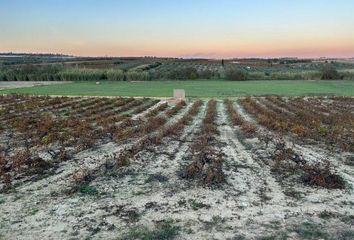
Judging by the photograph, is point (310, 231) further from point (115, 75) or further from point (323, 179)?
point (115, 75)

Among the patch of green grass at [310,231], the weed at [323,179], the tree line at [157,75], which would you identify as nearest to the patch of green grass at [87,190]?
the patch of green grass at [310,231]

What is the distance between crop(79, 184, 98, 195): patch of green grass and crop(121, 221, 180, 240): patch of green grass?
1864 mm

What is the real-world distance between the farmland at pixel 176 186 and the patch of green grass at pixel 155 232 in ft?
0.05

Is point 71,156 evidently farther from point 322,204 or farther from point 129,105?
point 129,105

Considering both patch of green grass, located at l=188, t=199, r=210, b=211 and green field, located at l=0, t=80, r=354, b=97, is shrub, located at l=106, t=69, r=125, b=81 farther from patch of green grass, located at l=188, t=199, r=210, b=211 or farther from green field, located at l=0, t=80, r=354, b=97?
patch of green grass, located at l=188, t=199, r=210, b=211

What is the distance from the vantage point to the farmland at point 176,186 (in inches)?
242

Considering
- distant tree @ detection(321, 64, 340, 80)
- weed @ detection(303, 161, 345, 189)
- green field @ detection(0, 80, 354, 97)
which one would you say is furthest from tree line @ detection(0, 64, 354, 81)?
weed @ detection(303, 161, 345, 189)

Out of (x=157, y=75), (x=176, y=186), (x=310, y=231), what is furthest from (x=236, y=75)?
(x=310, y=231)

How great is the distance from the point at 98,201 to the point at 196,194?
68.4 inches

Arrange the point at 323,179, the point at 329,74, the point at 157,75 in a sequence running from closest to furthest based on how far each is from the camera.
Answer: the point at 323,179
the point at 329,74
the point at 157,75

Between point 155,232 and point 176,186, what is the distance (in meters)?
2.25

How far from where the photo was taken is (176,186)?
815cm

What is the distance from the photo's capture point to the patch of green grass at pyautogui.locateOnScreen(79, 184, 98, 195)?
303 inches

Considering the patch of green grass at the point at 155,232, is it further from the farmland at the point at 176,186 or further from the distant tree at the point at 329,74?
the distant tree at the point at 329,74
